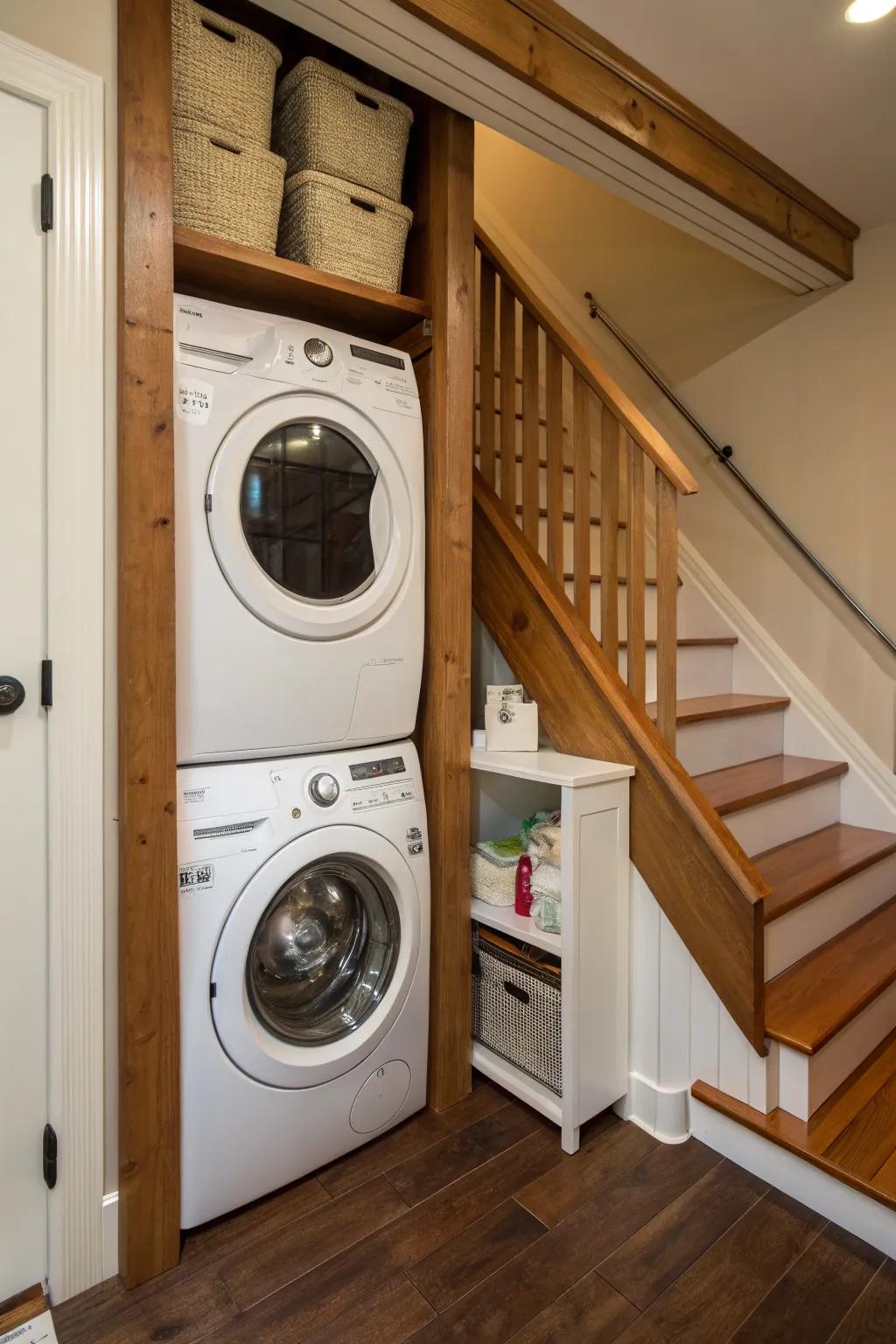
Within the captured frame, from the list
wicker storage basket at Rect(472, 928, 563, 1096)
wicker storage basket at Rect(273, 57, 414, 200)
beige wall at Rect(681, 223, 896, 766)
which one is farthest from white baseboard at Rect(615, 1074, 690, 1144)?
wicker storage basket at Rect(273, 57, 414, 200)

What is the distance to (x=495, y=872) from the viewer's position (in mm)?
1894

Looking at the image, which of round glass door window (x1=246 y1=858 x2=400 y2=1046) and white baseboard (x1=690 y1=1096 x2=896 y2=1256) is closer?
white baseboard (x1=690 y1=1096 x2=896 y2=1256)

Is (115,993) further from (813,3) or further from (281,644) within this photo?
(813,3)

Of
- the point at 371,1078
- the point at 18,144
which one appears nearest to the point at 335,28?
the point at 18,144

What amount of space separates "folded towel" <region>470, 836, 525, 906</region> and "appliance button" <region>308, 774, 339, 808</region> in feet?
1.77

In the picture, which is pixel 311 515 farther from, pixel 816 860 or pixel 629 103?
pixel 816 860

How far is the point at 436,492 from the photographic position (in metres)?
1.76

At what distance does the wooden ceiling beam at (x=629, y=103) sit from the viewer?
1.51 metres

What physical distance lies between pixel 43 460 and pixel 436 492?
2.81ft

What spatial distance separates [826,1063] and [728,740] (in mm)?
1075

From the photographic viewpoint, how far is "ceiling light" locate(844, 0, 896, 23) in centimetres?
156

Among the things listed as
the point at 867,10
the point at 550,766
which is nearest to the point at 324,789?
the point at 550,766

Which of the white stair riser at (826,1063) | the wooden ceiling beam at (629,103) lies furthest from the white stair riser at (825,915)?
the wooden ceiling beam at (629,103)

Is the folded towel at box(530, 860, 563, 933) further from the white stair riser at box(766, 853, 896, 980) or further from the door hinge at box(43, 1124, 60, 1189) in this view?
the door hinge at box(43, 1124, 60, 1189)
